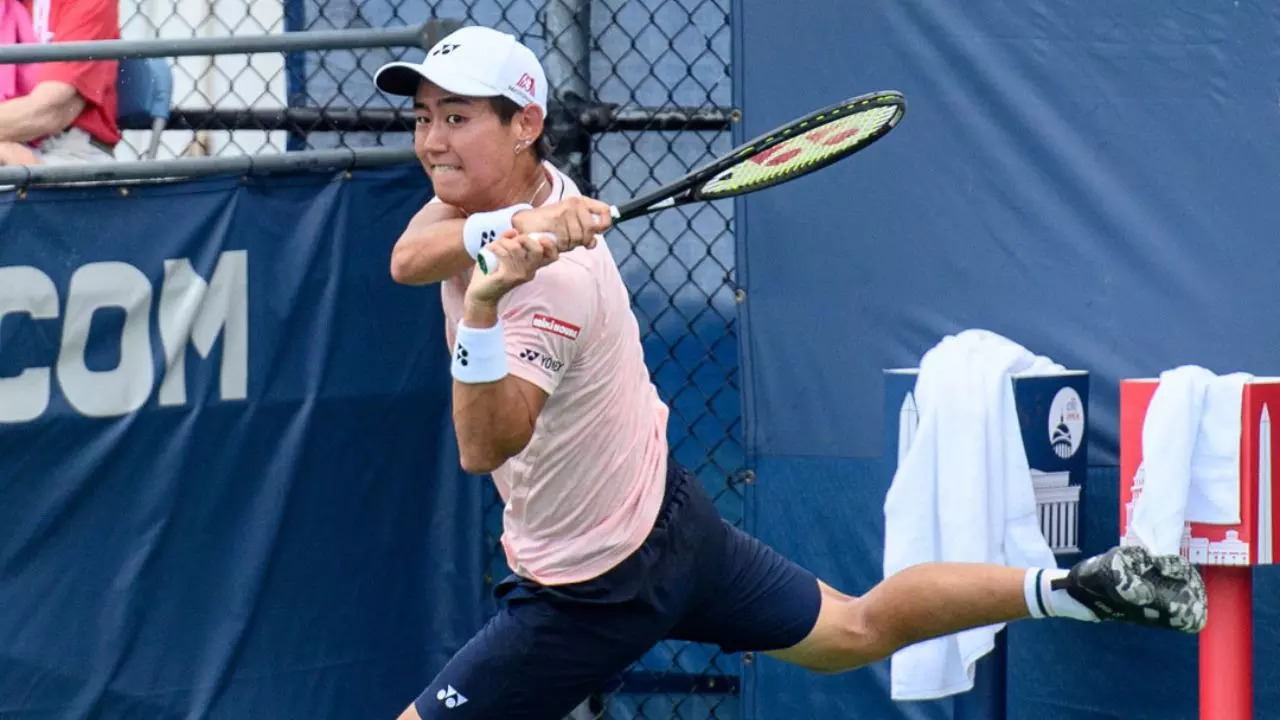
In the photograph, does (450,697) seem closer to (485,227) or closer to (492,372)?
(492,372)

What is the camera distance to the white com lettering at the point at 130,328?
4.38 meters

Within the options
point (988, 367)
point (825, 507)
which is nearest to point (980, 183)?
point (988, 367)

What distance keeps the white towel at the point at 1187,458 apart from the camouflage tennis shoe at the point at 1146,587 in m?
0.09

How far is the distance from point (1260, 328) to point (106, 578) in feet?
9.01

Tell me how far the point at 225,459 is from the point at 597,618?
4.49 ft

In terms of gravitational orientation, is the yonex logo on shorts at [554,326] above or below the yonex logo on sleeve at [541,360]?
above

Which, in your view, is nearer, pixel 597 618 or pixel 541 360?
pixel 541 360

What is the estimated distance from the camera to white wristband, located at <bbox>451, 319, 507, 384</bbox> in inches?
123

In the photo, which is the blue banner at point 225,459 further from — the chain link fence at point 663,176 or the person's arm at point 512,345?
the person's arm at point 512,345

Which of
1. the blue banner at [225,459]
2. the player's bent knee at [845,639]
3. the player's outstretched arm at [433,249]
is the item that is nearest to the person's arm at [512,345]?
the player's outstretched arm at [433,249]

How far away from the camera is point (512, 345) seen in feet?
10.7

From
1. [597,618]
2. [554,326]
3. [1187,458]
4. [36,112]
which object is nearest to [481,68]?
[554,326]

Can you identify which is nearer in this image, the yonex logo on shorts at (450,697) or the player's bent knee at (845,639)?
the yonex logo on shorts at (450,697)

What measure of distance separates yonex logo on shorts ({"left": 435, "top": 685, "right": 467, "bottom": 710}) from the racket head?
106 cm
